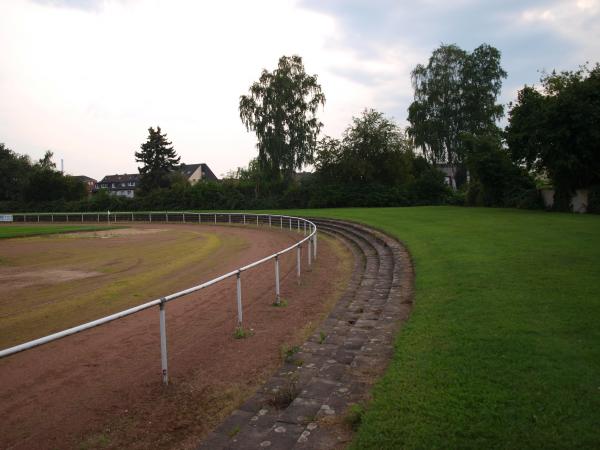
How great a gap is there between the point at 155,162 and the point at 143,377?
6614 centimetres

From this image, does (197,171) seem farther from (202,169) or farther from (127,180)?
(127,180)

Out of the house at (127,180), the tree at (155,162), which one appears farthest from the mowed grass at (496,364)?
the house at (127,180)

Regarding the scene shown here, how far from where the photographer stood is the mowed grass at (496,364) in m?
3.48

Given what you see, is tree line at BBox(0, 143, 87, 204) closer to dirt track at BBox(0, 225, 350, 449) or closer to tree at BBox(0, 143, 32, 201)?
tree at BBox(0, 143, 32, 201)

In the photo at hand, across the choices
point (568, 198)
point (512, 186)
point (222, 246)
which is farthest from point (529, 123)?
point (222, 246)

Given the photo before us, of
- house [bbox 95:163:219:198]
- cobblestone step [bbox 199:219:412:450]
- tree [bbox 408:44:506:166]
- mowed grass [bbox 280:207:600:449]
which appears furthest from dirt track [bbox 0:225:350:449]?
house [bbox 95:163:219:198]

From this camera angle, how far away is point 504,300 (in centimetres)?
727

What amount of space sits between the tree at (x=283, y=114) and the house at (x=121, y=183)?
7532cm

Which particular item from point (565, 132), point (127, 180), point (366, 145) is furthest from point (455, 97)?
point (127, 180)

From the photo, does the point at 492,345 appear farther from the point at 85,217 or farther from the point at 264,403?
the point at 85,217

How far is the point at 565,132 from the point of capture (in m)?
24.1

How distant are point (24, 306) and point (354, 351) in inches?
293

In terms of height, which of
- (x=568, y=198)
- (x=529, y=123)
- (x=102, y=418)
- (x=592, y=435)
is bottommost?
(x=102, y=418)

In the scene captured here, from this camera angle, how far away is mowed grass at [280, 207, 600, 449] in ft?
11.4
